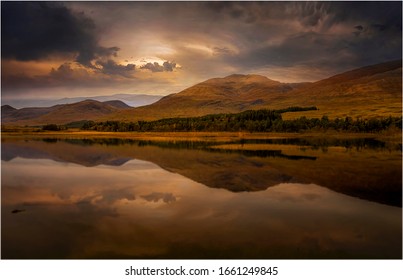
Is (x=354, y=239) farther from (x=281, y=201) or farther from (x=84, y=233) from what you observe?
(x=84, y=233)

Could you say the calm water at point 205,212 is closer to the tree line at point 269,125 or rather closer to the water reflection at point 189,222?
the water reflection at point 189,222

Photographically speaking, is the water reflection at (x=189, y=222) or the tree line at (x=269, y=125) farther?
the tree line at (x=269, y=125)

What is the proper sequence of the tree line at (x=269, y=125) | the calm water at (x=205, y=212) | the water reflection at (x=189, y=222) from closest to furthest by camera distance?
the water reflection at (x=189, y=222) → the calm water at (x=205, y=212) → the tree line at (x=269, y=125)

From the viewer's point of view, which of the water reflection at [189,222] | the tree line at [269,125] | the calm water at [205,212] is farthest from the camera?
the tree line at [269,125]

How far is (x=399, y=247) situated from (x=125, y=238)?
29.0ft

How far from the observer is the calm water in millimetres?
11141

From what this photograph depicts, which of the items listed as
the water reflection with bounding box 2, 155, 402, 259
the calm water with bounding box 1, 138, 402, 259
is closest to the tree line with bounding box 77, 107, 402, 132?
the calm water with bounding box 1, 138, 402, 259

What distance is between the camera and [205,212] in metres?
14.8

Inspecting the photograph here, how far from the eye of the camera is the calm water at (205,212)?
439 inches

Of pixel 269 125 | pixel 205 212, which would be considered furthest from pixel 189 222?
pixel 269 125

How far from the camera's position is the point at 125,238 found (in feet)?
39.3

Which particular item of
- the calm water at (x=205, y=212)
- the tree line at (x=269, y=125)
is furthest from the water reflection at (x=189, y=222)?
the tree line at (x=269, y=125)

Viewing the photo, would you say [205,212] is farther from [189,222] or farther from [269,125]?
[269,125]

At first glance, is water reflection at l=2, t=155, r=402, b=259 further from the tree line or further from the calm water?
the tree line
